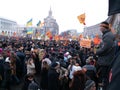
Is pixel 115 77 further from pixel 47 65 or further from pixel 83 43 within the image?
pixel 83 43

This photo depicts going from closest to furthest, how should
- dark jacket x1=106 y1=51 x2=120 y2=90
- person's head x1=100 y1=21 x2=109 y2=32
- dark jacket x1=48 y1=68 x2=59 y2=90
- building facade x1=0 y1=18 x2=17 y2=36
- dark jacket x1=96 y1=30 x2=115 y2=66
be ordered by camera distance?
dark jacket x1=106 y1=51 x2=120 y2=90
person's head x1=100 y1=21 x2=109 y2=32
dark jacket x1=96 y1=30 x2=115 y2=66
dark jacket x1=48 y1=68 x2=59 y2=90
building facade x1=0 y1=18 x2=17 y2=36

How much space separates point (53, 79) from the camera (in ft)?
33.3

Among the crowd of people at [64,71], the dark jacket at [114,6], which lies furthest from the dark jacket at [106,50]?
the dark jacket at [114,6]

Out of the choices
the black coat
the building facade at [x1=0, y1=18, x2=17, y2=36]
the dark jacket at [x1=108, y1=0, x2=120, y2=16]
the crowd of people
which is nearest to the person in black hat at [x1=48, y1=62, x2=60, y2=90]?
the crowd of people

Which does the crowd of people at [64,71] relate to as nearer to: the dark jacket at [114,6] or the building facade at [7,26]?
the dark jacket at [114,6]

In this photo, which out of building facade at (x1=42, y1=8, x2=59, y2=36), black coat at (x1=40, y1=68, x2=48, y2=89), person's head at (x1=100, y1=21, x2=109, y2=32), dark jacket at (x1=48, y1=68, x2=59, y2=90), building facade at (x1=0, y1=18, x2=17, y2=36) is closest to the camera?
person's head at (x1=100, y1=21, x2=109, y2=32)

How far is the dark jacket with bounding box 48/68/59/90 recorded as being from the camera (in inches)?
397

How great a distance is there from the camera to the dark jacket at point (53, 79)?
10.1 metres

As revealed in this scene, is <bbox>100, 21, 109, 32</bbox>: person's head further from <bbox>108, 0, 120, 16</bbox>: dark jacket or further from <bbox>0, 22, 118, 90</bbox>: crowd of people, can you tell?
<bbox>108, 0, 120, 16</bbox>: dark jacket

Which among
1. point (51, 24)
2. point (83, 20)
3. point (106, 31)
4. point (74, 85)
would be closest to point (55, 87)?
point (74, 85)

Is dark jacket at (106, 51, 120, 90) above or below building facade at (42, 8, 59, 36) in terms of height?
below

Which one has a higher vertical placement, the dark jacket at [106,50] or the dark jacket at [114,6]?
the dark jacket at [114,6]

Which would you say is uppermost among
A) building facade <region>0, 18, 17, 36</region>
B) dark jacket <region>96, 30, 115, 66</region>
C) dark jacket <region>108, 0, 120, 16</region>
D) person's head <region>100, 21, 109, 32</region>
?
building facade <region>0, 18, 17, 36</region>

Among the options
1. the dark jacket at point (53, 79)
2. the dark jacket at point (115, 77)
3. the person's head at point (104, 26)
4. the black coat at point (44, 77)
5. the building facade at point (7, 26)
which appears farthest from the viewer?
the building facade at point (7, 26)
